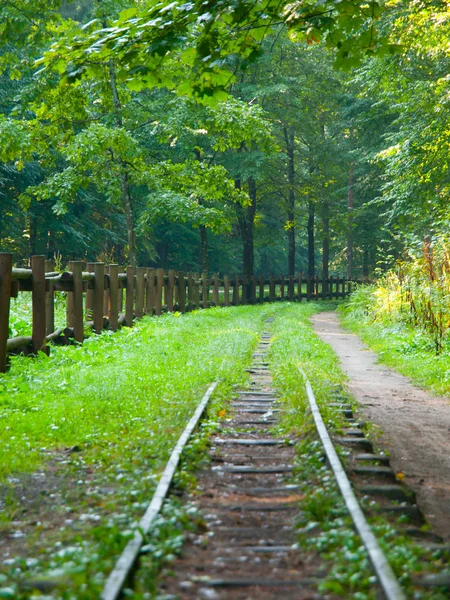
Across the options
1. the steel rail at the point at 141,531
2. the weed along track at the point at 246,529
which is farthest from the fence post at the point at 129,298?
the steel rail at the point at 141,531

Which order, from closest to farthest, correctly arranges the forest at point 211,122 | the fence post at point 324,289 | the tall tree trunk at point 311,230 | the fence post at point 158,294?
the forest at point 211,122
the fence post at point 158,294
the tall tree trunk at point 311,230
the fence post at point 324,289

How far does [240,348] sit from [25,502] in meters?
7.63

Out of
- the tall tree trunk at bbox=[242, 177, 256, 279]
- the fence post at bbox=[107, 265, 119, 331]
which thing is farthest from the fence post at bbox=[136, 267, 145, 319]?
the tall tree trunk at bbox=[242, 177, 256, 279]

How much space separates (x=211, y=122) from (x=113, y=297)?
7411mm

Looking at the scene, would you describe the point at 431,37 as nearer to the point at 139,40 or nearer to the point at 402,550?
the point at 139,40

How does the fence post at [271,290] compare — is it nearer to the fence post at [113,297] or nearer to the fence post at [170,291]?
the fence post at [170,291]

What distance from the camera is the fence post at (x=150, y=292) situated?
18188 mm

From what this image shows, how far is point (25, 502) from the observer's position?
15.7 feet

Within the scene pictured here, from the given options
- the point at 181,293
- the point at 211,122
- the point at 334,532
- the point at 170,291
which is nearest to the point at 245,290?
the point at 181,293

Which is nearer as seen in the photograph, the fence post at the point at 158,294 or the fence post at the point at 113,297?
the fence post at the point at 113,297

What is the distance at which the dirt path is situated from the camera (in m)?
5.23

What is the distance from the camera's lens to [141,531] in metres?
3.65

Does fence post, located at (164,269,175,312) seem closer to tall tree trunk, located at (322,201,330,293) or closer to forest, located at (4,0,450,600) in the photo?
forest, located at (4,0,450,600)

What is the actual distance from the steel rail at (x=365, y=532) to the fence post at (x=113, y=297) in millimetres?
8809
